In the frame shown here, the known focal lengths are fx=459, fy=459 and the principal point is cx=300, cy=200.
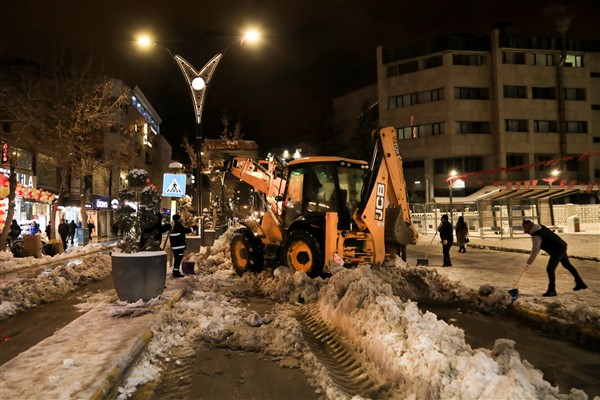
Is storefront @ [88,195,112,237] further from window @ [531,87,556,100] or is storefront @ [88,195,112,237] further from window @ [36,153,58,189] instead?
window @ [531,87,556,100]

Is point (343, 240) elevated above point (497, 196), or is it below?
below

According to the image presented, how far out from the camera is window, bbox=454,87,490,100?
5300cm

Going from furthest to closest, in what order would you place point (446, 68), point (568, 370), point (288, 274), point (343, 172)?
point (446, 68), point (343, 172), point (288, 274), point (568, 370)

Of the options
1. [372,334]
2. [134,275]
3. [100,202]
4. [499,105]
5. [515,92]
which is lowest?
[372,334]

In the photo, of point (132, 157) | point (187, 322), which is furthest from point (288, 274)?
point (132, 157)

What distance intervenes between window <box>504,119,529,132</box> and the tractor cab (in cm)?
4678

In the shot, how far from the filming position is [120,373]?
191 inches

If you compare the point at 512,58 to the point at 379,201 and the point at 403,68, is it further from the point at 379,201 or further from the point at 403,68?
the point at 379,201

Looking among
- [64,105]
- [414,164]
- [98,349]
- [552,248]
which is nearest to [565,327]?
[552,248]

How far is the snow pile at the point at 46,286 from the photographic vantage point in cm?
911

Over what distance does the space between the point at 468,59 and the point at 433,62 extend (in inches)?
159

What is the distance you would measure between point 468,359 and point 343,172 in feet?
26.0

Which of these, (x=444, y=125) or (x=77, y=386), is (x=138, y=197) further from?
(x=444, y=125)

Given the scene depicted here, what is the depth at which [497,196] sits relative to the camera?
2617cm
